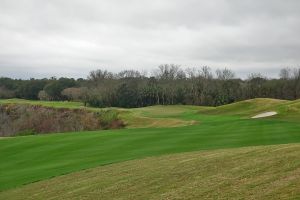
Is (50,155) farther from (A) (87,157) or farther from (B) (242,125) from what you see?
(B) (242,125)

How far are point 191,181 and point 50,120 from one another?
79761mm

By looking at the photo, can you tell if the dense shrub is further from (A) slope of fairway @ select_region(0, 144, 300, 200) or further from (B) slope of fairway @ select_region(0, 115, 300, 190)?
(A) slope of fairway @ select_region(0, 144, 300, 200)

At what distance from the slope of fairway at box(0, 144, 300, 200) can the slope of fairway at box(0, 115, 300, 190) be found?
3.71m

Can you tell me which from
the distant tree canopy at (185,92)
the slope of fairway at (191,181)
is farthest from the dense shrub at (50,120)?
the slope of fairway at (191,181)

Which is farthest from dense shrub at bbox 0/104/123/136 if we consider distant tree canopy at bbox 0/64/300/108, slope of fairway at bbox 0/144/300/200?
slope of fairway at bbox 0/144/300/200

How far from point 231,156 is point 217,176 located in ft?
10.8

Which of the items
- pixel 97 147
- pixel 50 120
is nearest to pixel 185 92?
pixel 50 120

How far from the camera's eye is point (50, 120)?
293ft

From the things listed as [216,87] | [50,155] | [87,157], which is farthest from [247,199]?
[216,87]

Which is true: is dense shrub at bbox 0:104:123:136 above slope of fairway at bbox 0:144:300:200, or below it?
below

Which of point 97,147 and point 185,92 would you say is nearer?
point 97,147

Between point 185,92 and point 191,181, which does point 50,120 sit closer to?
point 185,92

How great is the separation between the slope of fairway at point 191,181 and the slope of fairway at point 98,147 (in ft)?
12.2

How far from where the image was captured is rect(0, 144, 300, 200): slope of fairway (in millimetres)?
10430
